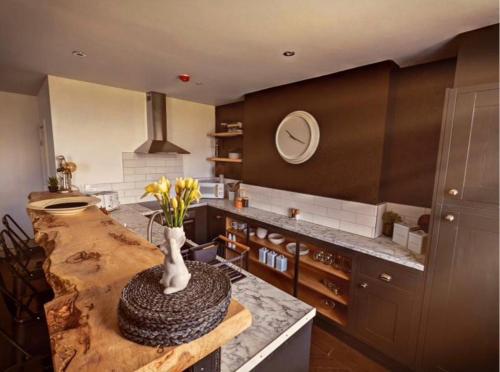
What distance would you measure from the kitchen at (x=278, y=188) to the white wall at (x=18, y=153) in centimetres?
2

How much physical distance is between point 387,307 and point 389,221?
702 millimetres

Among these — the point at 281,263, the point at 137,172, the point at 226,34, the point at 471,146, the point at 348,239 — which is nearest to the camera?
the point at 471,146

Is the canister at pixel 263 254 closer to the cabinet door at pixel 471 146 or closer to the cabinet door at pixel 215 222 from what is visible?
the cabinet door at pixel 215 222

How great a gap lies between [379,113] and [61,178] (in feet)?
10.8

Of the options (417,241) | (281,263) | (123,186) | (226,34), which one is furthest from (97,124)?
(417,241)

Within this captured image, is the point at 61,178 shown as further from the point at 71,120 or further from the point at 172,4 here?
the point at 172,4

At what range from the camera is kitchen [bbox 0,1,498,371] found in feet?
2.86

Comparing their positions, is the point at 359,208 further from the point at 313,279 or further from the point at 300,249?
the point at 313,279

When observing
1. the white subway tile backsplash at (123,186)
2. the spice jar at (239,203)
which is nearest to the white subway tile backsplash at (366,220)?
the spice jar at (239,203)

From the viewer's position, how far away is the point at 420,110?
76.1 inches

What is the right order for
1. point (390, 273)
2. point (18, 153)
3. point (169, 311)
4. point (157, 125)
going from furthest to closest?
point (18, 153), point (157, 125), point (390, 273), point (169, 311)

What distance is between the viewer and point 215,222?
3.23 metres

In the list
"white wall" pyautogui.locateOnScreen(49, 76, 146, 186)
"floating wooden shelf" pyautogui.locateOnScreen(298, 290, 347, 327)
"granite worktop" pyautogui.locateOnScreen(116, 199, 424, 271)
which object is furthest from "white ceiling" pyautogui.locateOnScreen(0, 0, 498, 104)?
"floating wooden shelf" pyautogui.locateOnScreen(298, 290, 347, 327)

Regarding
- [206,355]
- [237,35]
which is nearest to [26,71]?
[237,35]
